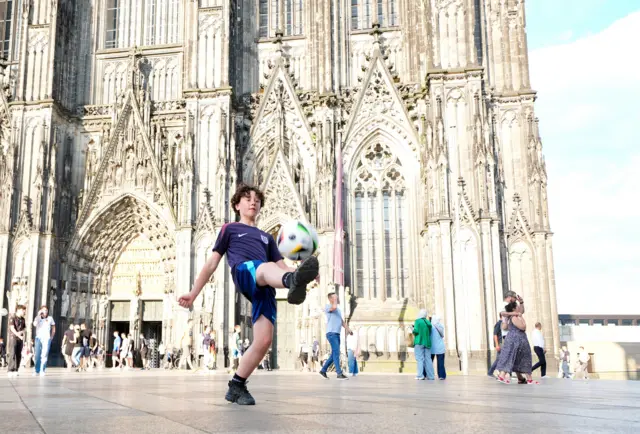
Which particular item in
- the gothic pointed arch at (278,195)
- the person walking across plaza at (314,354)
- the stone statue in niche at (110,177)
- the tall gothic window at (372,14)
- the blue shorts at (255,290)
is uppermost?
the tall gothic window at (372,14)

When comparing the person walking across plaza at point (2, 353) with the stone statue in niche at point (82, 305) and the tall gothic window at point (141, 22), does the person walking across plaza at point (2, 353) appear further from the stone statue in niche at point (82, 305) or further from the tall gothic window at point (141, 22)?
the tall gothic window at point (141, 22)

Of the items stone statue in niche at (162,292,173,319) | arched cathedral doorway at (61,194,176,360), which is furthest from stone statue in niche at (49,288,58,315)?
stone statue in niche at (162,292,173,319)

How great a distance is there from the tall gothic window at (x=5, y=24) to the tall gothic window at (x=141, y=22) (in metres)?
4.37

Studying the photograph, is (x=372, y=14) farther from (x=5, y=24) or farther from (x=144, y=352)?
(x=5, y=24)

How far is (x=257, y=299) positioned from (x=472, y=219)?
17486 mm

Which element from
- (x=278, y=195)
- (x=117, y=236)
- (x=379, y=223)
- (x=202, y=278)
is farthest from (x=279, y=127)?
(x=202, y=278)

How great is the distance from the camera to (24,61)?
2517cm

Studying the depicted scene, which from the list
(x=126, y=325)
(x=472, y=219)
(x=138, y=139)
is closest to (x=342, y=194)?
(x=472, y=219)

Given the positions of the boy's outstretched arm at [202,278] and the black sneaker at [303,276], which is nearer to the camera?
the black sneaker at [303,276]

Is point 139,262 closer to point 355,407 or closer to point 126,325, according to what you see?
point 126,325

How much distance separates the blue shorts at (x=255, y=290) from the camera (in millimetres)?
4832

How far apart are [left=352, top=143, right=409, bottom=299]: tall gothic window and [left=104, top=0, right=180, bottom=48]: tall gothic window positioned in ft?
32.0

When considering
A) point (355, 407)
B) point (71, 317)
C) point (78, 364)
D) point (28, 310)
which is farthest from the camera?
point (71, 317)

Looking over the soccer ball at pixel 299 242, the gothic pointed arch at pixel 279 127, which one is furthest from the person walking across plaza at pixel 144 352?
the soccer ball at pixel 299 242
